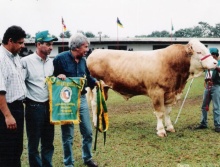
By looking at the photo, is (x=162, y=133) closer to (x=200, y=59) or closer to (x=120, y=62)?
(x=200, y=59)

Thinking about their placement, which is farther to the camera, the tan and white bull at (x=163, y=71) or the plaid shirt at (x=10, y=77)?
the tan and white bull at (x=163, y=71)

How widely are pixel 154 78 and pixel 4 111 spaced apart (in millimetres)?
4847

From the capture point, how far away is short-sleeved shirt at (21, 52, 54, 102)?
471 centimetres

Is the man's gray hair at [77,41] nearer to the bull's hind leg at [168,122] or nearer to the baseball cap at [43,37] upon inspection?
Result: the baseball cap at [43,37]

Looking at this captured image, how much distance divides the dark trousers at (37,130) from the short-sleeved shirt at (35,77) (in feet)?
0.34

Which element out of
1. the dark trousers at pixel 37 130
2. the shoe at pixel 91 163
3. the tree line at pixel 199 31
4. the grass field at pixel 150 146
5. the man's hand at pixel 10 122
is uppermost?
the tree line at pixel 199 31

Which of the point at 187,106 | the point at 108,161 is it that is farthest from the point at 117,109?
the point at 108,161

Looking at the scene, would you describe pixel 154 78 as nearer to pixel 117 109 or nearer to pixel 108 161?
pixel 108 161

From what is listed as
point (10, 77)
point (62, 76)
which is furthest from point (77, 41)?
point (10, 77)

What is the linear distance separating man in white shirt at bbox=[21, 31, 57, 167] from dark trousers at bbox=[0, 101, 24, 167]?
39cm

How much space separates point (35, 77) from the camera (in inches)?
187

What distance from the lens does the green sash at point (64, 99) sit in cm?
491

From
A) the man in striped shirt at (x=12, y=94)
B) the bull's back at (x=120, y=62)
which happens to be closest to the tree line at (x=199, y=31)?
the bull's back at (x=120, y=62)

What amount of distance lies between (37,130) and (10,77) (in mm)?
981
